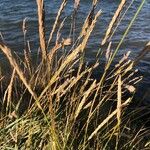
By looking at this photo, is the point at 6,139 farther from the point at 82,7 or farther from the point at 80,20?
the point at 82,7

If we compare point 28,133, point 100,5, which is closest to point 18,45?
point 100,5

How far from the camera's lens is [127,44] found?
668 centimetres

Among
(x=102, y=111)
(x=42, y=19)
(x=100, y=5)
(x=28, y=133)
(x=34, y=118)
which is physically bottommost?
(x=100, y=5)

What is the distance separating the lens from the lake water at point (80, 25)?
20.8 ft

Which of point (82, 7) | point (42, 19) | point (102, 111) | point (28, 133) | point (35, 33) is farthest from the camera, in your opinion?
point (82, 7)

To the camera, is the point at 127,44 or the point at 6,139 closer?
the point at 6,139

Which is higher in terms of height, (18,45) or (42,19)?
(42,19)

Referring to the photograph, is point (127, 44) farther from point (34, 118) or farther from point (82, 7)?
point (34, 118)

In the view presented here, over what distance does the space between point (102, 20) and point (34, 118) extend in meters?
5.35

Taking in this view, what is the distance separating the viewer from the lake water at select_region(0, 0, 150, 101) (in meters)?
6.35

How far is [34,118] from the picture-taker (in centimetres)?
251

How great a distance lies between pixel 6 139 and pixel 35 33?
15.3 feet

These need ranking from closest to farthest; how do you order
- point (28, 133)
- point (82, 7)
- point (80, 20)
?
1. point (28, 133)
2. point (80, 20)
3. point (82, 7)

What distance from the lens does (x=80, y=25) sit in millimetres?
7367
